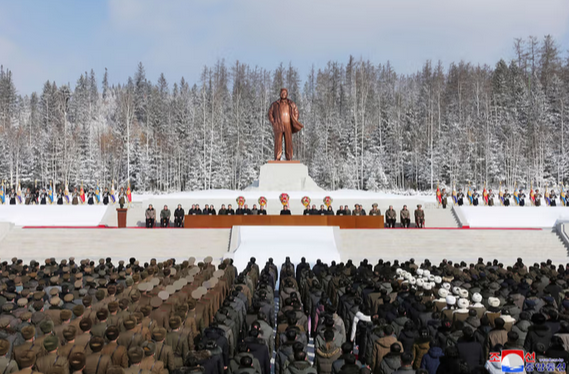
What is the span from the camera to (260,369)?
5.32m

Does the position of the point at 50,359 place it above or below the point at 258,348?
above

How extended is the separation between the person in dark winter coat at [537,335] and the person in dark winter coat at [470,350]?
78cm

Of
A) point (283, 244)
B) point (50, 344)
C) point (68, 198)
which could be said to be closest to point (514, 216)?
point (283, 244)

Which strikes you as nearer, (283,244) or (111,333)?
(111,333)

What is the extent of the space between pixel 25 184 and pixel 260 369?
5283 cm

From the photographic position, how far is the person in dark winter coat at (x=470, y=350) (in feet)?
17.7

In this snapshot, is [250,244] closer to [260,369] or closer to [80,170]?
[260,369]

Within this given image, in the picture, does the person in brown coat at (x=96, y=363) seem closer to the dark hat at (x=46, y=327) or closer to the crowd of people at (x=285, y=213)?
the dark hat at (x=46, y=327)

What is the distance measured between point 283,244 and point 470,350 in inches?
480

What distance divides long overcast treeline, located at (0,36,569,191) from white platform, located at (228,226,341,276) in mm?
27305

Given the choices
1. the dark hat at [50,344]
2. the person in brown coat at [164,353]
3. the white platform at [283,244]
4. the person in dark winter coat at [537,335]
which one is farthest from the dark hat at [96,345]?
the white platform at [283,244]

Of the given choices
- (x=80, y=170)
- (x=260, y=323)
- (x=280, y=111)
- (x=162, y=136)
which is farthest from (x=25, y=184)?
(x=260, y=323)

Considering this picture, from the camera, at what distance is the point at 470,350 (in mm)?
5422

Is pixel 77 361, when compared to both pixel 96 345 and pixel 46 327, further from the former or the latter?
pixel 46 327
